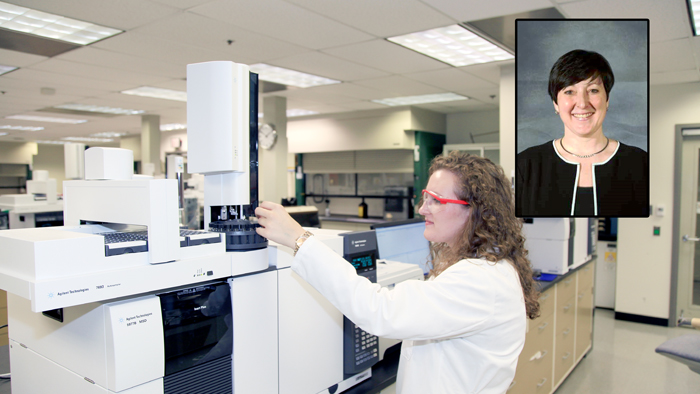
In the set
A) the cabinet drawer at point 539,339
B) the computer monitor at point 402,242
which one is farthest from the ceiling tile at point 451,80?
the cabinet drawer at point 539,339

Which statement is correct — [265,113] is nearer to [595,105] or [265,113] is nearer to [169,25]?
[169,25]

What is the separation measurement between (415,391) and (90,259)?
733 mm

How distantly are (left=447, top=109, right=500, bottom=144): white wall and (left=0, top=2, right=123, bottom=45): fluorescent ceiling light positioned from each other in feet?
15.9

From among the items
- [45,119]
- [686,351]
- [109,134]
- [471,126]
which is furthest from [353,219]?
[109,134]

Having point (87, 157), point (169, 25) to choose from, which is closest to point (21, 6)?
point (169, 25)

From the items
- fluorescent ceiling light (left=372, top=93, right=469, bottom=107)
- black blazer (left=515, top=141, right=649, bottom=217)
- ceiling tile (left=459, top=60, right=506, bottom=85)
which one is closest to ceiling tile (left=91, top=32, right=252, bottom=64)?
ceiling tile (left=459, top=60, right=506, bottom=85)

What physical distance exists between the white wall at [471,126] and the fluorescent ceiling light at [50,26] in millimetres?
4845

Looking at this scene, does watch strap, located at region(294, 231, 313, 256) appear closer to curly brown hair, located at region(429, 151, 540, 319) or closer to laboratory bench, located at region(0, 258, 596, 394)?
curly brown hair, located at region(429, 151, 540, 319)

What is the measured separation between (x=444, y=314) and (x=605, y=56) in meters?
0.73

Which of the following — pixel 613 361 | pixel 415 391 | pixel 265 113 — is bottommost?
pixel 613 361

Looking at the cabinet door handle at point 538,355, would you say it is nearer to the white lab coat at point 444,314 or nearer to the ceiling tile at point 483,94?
the white lab coat at point 444,314

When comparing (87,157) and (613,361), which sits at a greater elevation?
(87,157)

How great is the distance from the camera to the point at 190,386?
870 mm

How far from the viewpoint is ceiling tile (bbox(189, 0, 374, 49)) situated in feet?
8.00
